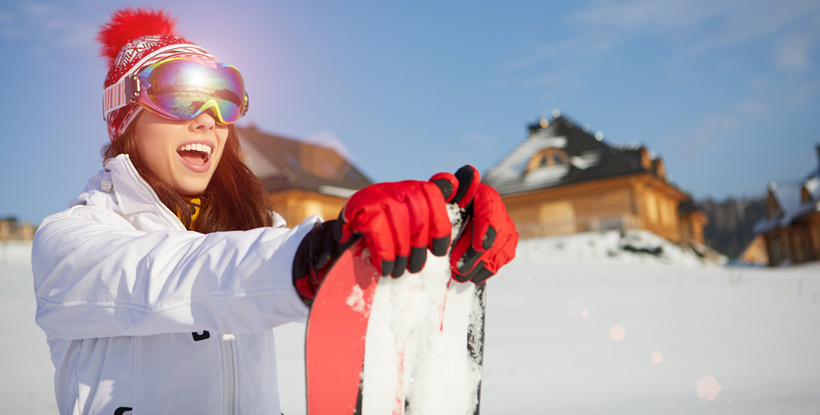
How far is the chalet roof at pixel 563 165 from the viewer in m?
20.9

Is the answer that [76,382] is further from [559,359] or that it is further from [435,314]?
[559,359]

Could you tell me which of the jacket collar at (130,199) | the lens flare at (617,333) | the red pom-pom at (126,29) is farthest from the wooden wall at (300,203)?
the jacket collar at (130,199)

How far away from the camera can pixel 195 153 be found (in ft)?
6.52

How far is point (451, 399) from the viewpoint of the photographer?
1.43 m

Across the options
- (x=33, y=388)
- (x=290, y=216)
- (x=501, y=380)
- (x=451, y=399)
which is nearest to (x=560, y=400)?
(x=501, y=380)

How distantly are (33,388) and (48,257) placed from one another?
14.2ft

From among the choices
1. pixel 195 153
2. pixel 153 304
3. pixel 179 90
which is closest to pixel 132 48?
pixel 179 90

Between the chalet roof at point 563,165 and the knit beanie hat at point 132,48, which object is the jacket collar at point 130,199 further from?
the chalet roof at point 563,165

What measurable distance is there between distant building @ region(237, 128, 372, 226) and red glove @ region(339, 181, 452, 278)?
55.4ft

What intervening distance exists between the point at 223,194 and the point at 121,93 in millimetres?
523

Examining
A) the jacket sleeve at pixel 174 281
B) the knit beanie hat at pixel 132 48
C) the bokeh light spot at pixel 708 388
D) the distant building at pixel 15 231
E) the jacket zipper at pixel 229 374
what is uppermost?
the distant building at pixel 15 231

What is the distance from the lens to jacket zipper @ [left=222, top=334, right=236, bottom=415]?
1599 millimetres

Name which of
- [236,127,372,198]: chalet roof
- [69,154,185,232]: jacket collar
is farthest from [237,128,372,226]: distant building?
[69,154,185,232]: jacket collar

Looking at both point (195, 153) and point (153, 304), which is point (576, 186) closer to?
point (195, 153)
